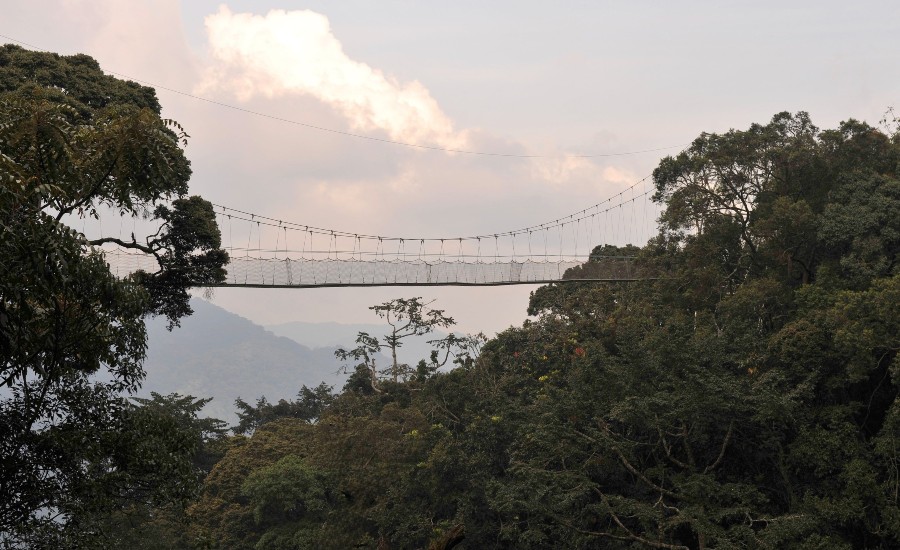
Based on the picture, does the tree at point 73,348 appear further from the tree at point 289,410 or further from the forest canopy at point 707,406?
the tree at point 289,410

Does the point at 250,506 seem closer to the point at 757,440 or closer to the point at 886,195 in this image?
the point at 757,440

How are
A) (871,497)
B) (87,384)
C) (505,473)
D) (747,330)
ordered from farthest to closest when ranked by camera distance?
(505,473) → (747,330) → (871,497) → (87,384)

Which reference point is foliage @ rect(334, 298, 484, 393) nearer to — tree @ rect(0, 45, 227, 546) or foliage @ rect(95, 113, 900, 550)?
foliage @ rect(95, 113, 900, 550)

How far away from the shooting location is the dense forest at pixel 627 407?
8891 millimetres

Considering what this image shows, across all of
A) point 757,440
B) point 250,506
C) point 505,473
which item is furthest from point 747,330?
point 250,506

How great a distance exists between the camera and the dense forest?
889 centimetres

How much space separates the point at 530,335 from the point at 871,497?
1387cm

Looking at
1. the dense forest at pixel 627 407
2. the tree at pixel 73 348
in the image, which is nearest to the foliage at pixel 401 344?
the dense forest at pixel 627 407

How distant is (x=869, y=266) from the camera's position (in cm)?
2014

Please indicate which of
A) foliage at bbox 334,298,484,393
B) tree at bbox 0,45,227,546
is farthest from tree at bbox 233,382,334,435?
tree at bbox 0,45,227,546

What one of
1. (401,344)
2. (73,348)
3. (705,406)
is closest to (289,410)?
(401,344)

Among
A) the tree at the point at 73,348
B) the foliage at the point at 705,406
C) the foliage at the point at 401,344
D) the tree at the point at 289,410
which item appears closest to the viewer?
the tree at the point at 73,348

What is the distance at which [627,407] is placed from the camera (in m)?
19.4

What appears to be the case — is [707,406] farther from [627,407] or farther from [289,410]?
[289,410]
